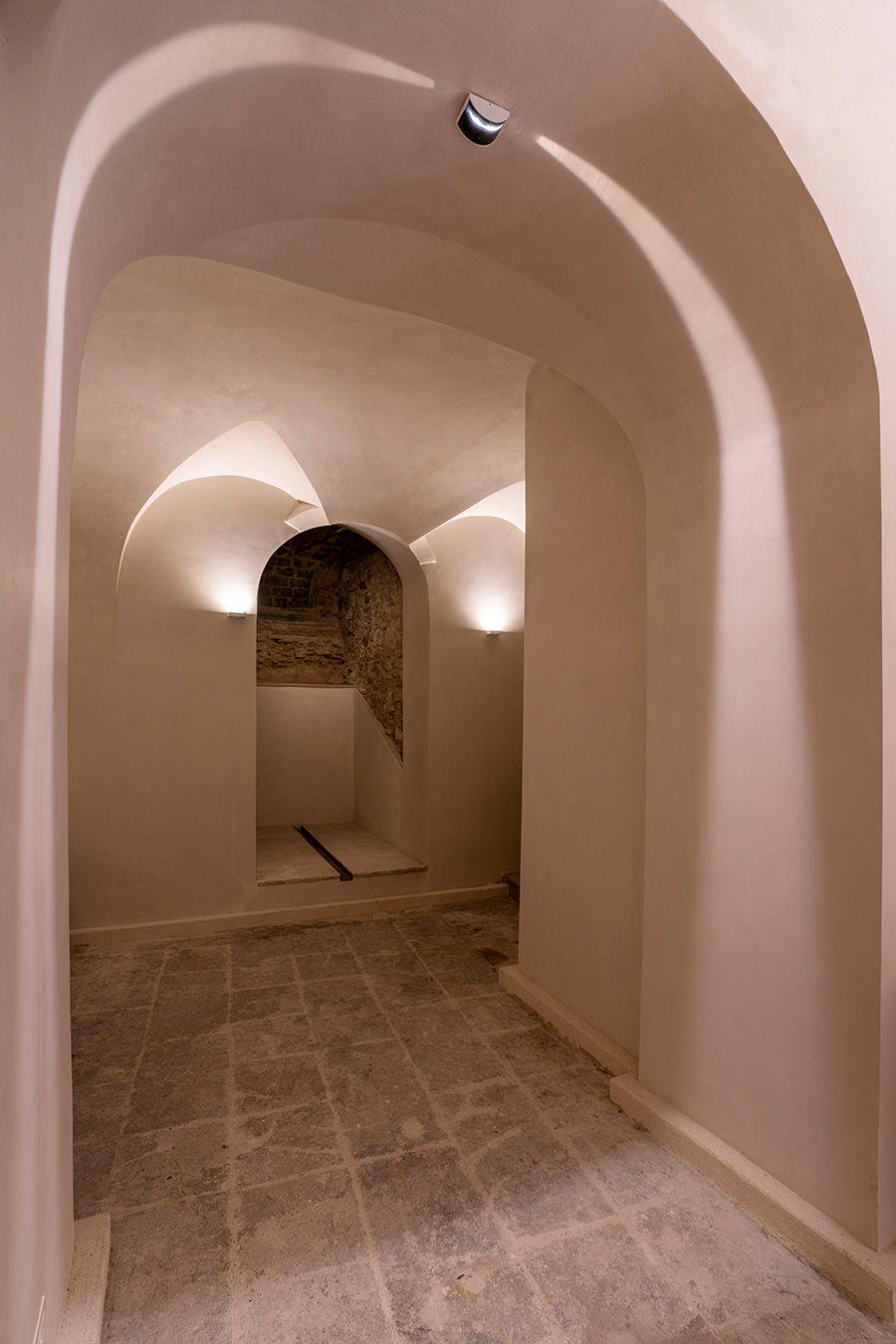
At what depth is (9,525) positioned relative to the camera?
47.8 inches

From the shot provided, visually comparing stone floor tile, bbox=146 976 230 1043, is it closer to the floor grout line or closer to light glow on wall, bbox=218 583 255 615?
the floor grout line

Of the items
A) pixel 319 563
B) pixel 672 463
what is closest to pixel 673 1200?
pixel 672 463

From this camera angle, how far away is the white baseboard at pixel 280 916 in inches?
215

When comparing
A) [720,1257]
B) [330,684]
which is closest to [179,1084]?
[720,1257]

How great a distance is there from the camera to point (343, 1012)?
415cm

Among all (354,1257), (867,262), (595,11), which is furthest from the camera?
(354,1257)

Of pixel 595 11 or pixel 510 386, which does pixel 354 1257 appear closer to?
pixel 595 11

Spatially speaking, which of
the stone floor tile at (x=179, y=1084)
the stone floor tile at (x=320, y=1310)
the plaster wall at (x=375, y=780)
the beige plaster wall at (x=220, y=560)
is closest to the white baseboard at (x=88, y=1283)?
the stone floor tile at (x=320, y=1310)

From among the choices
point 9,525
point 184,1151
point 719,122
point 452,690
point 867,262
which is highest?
point 719,122

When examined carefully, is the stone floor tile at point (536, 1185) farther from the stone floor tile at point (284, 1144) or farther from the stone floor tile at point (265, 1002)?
the stone floor tile at point (265, 1002)

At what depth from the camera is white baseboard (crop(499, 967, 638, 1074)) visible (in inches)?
135

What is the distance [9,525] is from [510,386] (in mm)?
3957

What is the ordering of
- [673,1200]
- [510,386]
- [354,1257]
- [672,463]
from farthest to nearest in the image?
[510,386] → [672,463] → [673,1200] → [354,1257]

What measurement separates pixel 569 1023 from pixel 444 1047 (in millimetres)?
699
